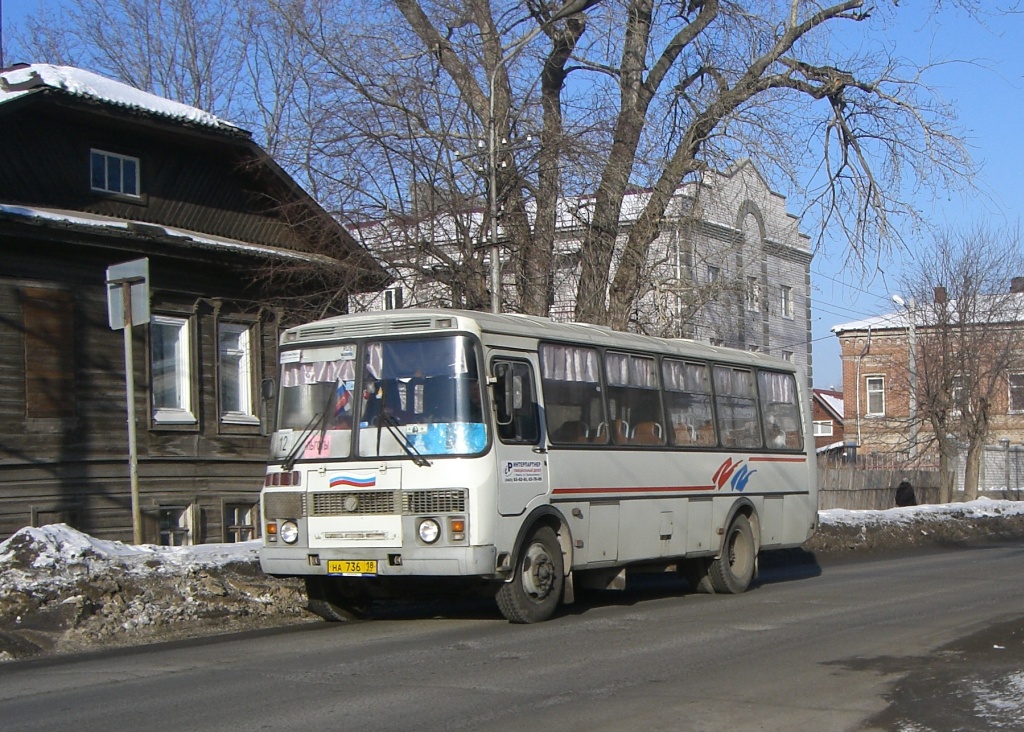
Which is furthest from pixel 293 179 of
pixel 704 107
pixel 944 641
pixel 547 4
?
pixel 944 641

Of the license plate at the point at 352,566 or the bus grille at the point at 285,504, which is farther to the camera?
the bus grille at the point at 285,504

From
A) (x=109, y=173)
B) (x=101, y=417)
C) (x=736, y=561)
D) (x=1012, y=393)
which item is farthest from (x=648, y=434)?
(x=1012, y=393)

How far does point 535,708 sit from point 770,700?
1531 mm

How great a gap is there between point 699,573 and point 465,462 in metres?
5.60

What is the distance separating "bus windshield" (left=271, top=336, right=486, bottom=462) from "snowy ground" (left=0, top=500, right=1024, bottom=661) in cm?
172

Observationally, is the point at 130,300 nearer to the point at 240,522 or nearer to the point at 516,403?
the point at 516,403

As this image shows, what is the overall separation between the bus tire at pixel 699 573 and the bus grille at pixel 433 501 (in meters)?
5.19

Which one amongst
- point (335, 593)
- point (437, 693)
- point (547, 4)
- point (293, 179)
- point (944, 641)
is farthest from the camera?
point (547, 4)

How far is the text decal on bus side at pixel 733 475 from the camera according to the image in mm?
16203

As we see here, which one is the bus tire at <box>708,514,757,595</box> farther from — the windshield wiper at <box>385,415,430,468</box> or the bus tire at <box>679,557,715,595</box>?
the windshield wiper at <box>385,415,430,468</box>

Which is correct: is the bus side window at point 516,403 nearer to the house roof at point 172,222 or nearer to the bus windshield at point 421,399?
the bus windshield at point 421,399

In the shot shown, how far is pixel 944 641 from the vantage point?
11.1 metres

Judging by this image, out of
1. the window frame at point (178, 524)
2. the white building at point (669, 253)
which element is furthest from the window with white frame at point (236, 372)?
the white building at point (669, 253)

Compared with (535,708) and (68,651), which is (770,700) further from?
(68,651)
